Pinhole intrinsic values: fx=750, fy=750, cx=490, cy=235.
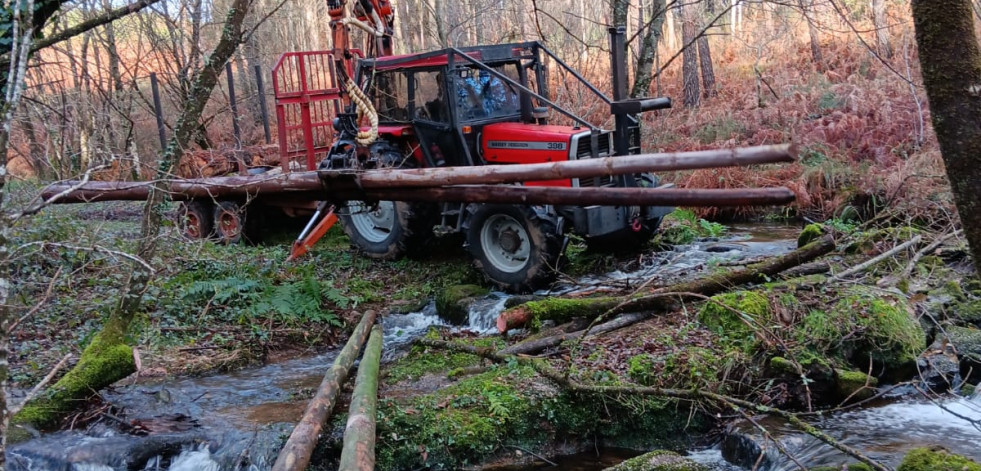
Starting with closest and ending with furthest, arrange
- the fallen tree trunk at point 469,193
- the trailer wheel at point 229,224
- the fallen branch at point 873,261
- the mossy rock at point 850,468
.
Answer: the mossy rock at point 850,468 < the fallen tree trunk at point 469,193 < the fallen branch at point 873,261 < the trailer wheel at point 229,224

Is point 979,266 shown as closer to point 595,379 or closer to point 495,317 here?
point 595,379

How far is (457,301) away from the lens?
8023mm

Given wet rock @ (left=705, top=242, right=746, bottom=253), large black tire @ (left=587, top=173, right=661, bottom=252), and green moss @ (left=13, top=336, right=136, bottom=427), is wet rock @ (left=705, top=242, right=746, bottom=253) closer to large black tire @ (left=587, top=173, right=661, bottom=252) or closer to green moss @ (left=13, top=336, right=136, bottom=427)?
large black tire @ (left=587, top=173, right=661, bottom=252)

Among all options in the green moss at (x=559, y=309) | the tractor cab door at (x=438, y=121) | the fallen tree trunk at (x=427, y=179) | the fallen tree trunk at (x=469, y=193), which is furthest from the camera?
the tractor cab door at (x=438, y=121)

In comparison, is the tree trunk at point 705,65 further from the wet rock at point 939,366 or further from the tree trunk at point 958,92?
the tree trunk at point 958,92

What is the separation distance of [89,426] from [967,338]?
276 inches

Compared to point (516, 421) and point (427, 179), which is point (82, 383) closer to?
point (427, 179)

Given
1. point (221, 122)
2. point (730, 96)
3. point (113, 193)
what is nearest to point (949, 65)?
point (113, 193)

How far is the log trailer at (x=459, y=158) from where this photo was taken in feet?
23.9

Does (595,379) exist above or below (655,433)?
above

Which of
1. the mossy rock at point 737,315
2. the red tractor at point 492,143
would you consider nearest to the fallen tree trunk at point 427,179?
the red tractor at point 492,143

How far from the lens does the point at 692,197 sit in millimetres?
5496

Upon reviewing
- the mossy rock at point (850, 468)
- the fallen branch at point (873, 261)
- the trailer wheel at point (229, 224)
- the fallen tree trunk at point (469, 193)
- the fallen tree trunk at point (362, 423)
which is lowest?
the mossy rock at point (850, 468)

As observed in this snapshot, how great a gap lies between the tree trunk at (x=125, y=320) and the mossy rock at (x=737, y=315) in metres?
4.44
